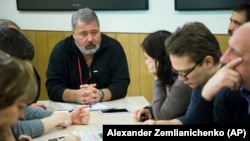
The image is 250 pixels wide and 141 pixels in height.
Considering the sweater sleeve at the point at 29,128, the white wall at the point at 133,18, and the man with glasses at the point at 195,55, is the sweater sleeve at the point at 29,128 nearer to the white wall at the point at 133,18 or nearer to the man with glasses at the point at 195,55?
the man with glasses at the point at 195,55

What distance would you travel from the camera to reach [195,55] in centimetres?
198

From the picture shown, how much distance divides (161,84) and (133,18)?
4.87ft

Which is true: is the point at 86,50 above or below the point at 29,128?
above

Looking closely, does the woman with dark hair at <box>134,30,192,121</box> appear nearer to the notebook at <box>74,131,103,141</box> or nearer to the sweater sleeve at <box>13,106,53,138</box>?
the notebook at <box>74,131,103,141</box>

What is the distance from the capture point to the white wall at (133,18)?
356 cm

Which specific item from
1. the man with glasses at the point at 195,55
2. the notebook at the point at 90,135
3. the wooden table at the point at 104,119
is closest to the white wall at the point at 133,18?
the wooden table at the point at 104,119

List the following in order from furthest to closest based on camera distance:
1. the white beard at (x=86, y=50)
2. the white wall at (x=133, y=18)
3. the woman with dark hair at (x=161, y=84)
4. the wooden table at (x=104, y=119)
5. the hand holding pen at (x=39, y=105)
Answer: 1. the white wall at (x=133, y=18)
2. the white beard at (x=86, y=50)
3. the hand holding pen at (x=39, y=105)
4. the woman with dark hair at (x=161, y=84)
5. the wooden table at (x=104, y=119)

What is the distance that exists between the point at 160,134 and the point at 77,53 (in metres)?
1.73

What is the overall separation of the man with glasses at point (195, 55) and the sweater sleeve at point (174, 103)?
0.19 m

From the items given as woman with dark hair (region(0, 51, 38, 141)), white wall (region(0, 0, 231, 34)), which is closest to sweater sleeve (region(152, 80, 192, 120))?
woman with dark hair (region(0, 51, 38, 141))

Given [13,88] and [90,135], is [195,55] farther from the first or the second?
[13,88]

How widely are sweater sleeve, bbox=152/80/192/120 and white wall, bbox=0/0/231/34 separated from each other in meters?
1.36

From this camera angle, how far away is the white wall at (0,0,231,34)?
356cm

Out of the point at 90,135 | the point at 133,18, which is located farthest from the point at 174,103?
the point at 133,18
